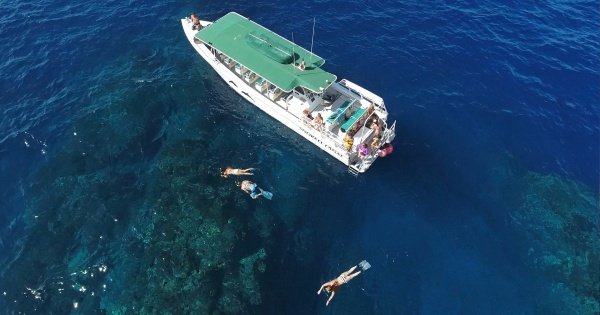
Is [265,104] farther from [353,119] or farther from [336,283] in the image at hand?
[336,283]

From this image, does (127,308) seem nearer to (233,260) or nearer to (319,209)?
(233,260)

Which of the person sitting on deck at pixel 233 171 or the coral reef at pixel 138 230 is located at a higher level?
the person sitting on deck at pixel 233 171

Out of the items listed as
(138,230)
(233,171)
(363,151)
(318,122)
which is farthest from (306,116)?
(138,230)

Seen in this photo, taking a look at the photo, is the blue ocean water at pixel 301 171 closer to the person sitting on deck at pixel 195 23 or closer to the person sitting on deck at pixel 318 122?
the person sitting on deck at pixel 318 122

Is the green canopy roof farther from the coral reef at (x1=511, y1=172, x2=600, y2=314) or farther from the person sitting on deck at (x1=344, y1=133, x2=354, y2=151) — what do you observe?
the coral reef at (x1=511, y1=172, x2=600, y2=314)

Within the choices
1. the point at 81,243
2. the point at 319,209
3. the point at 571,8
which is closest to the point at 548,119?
the point at 571,8

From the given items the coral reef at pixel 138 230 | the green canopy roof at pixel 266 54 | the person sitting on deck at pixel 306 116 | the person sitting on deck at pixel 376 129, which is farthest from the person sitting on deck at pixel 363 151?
the coral reef at pixel 138 230

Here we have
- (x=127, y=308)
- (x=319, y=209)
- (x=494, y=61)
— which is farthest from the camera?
(x=494, y=61)
